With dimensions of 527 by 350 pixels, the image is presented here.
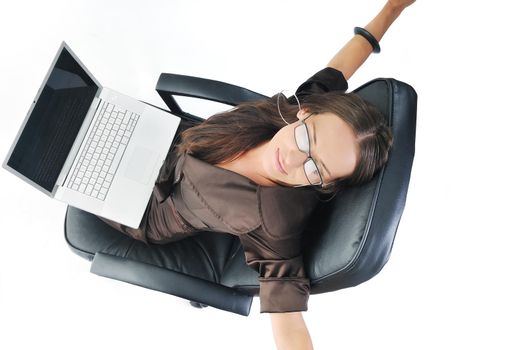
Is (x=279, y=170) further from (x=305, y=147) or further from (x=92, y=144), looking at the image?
(x=92, y=144)

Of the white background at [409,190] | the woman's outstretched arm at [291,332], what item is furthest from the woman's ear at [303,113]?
the white background at [409,190]

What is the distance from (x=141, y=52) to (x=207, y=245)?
95 cm

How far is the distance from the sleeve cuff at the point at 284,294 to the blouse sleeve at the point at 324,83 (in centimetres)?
45

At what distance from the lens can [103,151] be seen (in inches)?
46.6

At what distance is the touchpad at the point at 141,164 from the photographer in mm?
1177

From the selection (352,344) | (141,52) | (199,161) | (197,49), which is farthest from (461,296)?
(141,52)

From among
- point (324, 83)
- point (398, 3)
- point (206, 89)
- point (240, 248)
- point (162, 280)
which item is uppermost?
point (398, 3)

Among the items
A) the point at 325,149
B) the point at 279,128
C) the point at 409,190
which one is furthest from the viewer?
the point at 409,190

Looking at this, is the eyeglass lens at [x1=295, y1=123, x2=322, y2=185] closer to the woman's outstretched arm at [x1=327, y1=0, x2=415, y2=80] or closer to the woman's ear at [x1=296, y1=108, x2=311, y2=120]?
the woman's ear at [x1=296, y1=108, x2=311, y2=120]

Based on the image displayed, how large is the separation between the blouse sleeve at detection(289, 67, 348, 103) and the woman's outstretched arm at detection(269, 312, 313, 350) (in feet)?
1.77

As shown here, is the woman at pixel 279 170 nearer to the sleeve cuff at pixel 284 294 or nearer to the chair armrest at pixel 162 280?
the sleeve cuff at pixel 284 294

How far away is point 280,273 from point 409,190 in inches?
34.3

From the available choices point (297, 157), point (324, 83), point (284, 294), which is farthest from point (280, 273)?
point (324, 83)

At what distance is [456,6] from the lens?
1574mm
